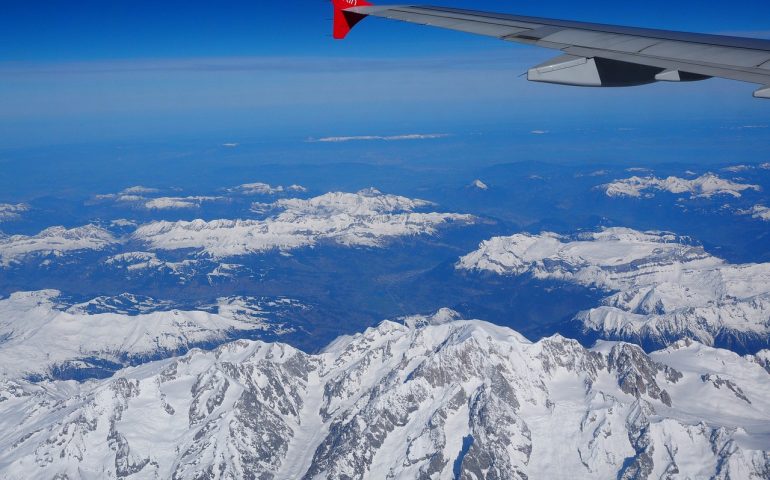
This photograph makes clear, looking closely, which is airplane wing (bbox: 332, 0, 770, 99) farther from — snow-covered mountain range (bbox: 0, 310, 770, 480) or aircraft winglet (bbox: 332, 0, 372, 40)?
snow-covered mountain range (bbox: 0, 310, 770, 480)

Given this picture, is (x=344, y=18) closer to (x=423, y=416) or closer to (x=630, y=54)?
(x=630, y=54)

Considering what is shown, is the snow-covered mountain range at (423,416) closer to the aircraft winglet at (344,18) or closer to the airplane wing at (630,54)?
the aircraft winglet at (344,18)

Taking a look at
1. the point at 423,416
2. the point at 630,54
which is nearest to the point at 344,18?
the point at 630,54

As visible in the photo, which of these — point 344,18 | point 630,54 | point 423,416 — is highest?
point 344,18

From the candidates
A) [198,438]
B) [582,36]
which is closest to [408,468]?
[198,438]

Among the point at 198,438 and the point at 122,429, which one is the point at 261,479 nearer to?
the point at 198,438

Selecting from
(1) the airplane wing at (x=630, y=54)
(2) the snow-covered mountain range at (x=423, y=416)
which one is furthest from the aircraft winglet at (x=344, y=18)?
(2) the snow-covered mountain range at (x=423, y=416)
